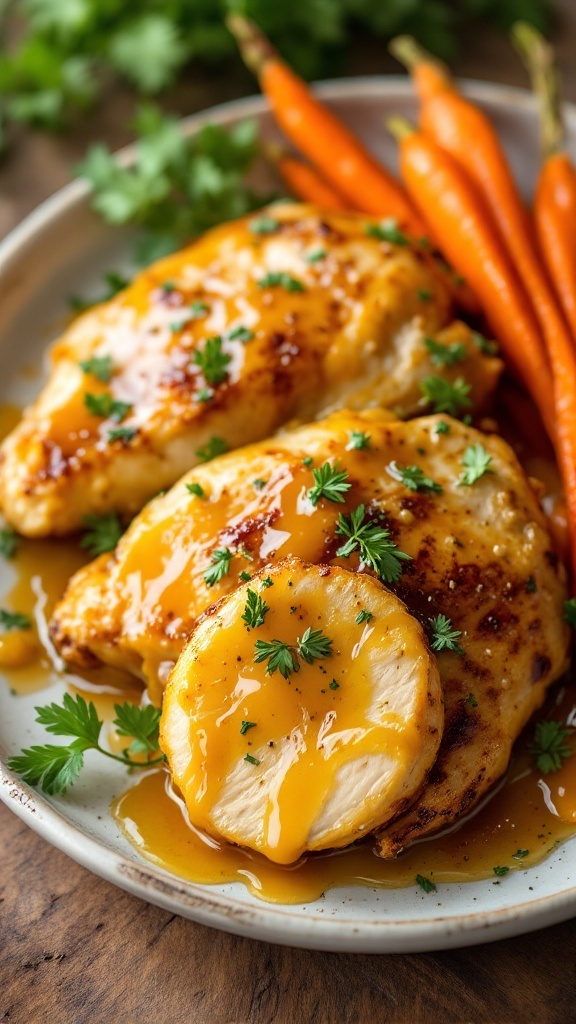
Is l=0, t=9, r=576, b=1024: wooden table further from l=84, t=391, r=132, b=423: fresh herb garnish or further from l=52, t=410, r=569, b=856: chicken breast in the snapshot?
l=84, t=391, r=132, b=423: fresh herb garnish

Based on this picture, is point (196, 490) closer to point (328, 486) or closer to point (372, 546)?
point (328, 486)

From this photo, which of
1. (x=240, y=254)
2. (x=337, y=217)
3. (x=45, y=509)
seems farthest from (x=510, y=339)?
(x=45, y=509)

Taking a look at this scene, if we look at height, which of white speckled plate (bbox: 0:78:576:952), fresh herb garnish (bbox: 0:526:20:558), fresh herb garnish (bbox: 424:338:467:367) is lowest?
white speckled plate (bbox: 0:78:576:952)

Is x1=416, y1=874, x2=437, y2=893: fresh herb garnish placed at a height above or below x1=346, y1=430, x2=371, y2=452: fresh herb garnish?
below

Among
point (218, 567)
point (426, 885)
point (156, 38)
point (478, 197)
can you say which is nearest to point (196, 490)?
point (218, 567)

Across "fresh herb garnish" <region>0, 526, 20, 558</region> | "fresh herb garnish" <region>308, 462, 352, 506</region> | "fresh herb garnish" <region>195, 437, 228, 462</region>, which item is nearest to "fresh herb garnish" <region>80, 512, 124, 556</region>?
"fresh herb garnish" <region>0, 526, 20, 558</region>

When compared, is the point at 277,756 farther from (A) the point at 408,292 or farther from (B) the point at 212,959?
(A) the point at 408,292

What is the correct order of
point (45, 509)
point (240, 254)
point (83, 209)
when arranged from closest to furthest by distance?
point (45, 509)
point (240, 254)
point (83, 209)
